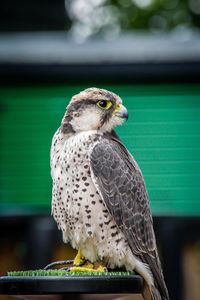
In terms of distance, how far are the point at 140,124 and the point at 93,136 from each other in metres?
3.75

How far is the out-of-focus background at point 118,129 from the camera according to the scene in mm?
6988

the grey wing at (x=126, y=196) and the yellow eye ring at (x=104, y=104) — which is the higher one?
the yellow eye ring at (x=104, y=104)

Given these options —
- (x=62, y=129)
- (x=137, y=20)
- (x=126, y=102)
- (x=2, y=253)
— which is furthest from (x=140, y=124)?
(x=137, y=20)

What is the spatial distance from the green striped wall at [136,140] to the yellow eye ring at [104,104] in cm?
359

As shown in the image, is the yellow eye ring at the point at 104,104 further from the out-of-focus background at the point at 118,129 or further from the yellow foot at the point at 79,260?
the out-of-focus background at the point at 118,129

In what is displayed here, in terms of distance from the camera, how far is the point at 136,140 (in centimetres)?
714

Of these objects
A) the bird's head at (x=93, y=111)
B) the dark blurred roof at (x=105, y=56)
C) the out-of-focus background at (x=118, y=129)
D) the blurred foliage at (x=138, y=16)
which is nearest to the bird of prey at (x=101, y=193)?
the bird's head at (x=93, y=111)

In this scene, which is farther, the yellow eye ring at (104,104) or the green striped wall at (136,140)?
the green striped wall at (136,140)

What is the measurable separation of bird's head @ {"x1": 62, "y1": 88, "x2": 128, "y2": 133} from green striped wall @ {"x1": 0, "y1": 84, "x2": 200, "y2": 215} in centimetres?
357

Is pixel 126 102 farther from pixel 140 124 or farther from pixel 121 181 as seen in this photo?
pixel 121 181

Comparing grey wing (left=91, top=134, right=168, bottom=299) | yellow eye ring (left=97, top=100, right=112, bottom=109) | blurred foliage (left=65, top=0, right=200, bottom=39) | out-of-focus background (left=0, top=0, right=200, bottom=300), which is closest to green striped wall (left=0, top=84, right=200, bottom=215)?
out-of-focus background (left=0, top=0, right=200, bottom=300)

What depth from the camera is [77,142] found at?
338 cm

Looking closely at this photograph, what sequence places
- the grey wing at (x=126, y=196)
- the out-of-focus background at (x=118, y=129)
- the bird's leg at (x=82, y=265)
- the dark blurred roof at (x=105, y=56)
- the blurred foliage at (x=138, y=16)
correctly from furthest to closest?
the blurred foliage at (x=138, y=16) < the dark blurred roof at (x=105, y=56) < the out-of-focus background at (x=118, y=129) < the grey wing at (x=126, y=196) < the bird's leg at (x=82, y=265)

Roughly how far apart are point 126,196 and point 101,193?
0.21m
